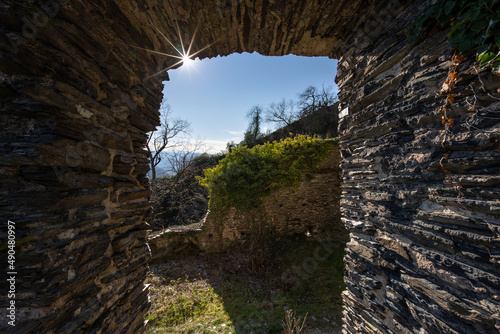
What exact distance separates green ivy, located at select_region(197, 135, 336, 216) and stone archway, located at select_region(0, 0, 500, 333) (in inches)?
155

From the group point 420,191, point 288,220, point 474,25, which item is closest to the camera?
point 474,25

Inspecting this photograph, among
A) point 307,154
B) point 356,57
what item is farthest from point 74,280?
point 307,154

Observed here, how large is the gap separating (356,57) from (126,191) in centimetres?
286

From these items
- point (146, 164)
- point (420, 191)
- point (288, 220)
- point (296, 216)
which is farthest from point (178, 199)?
point (420, 191)

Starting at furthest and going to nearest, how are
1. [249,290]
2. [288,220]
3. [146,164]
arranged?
[288,220] → [249,290] → [146,164]

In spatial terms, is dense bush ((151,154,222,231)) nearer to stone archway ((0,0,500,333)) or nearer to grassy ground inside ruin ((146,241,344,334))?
grassy ground inside ruin ((146,241,344,334))

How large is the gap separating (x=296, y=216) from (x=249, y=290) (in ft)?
10.1

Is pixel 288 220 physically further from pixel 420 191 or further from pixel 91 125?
pixel 91 125

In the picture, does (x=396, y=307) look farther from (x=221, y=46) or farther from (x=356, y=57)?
(x=221, y=46)

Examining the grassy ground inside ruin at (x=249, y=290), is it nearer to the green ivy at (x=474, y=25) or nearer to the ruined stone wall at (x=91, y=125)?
the ruined stone wall at (x=91, y=125)

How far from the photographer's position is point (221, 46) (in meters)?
2.25

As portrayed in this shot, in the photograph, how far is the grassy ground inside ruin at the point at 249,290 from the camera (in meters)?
3.63

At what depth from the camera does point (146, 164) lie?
219cm

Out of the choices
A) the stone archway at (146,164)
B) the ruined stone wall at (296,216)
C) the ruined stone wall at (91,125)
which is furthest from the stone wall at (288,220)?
the ruined stone wall at (91,125)
